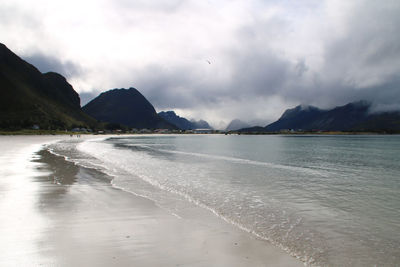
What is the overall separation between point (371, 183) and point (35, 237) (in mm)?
26034

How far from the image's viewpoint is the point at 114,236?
30.0 ft

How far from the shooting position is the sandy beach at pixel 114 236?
743cm

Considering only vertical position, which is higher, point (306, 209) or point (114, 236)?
point (114, 236)

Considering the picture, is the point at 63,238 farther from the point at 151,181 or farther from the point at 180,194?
the point at 151,181

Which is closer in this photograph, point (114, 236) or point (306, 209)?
point (114, 236)

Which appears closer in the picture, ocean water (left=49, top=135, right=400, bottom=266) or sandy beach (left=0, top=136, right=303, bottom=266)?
sandy beach (left=0, top=136, right=303, bottom=266)

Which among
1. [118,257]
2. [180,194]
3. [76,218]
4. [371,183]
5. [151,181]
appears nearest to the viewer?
[118,257]

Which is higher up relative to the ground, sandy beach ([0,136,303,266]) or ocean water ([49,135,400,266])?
sandy beach ([0,136,303,266])

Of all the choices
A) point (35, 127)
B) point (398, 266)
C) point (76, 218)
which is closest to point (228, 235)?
point (398, 266)

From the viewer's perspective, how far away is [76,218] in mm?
11039

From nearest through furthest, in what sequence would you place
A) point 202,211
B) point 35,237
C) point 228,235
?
point 35,237 → point 228,235 → point 202,211

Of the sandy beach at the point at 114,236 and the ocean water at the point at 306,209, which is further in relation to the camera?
the ocean water at the point at 306,209

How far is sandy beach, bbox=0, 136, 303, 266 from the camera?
293 inches

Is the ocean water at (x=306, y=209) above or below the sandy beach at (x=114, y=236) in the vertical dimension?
below
